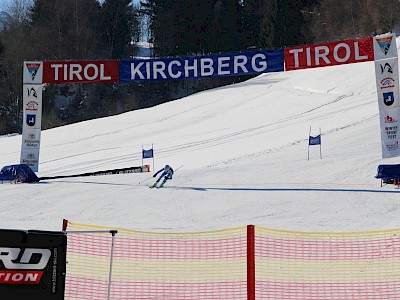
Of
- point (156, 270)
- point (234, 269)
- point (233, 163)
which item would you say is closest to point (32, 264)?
point (156, 270)

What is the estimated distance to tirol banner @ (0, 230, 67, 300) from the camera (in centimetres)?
490

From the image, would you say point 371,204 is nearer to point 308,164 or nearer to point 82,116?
point 308,164

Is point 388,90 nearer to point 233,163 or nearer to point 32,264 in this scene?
point 233,163

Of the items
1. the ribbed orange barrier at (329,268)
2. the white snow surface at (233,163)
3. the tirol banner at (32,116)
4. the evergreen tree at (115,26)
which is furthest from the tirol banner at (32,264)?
the evergreen tree at (115,26)

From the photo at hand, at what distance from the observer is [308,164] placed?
61.2 feet

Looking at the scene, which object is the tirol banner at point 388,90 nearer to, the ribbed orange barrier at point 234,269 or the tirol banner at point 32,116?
the ribbed orange barrier at point 234,269

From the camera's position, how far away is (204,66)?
63.7 feet

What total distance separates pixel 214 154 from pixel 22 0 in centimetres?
4699

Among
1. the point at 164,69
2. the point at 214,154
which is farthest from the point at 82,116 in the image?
the point at 164,69

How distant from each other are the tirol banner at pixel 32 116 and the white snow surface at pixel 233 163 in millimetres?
1417

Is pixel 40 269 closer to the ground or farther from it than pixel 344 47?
closer to the ground

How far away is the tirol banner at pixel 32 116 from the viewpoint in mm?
19094

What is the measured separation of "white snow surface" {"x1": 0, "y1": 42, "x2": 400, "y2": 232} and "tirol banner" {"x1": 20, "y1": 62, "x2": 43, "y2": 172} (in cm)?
142

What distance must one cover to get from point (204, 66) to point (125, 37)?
136ft
